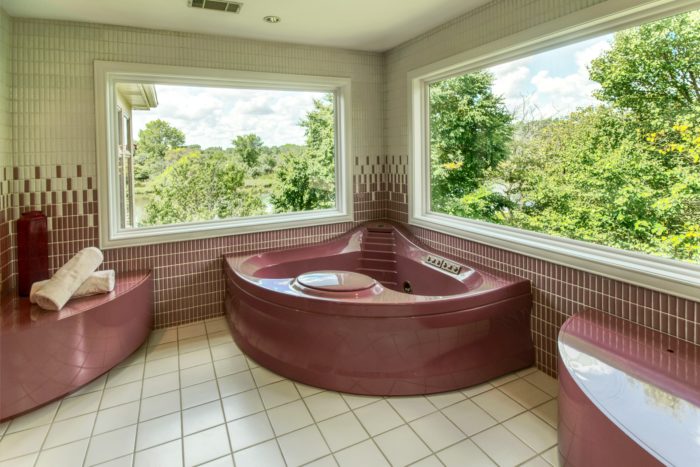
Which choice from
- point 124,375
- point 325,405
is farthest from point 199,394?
point 325,405

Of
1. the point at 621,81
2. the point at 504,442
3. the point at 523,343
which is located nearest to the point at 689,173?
the point at 621,81

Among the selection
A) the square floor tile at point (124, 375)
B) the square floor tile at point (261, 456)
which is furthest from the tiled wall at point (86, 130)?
the square floor tile at point (261, 456)

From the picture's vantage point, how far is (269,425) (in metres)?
1.82

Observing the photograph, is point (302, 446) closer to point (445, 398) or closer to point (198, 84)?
point (445, 398)

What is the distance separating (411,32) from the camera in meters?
2.98

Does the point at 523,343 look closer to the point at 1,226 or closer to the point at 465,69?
the point at 465,69

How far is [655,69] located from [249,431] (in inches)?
96.3

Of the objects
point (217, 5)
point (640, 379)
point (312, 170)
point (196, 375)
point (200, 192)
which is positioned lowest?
point (196, 375)

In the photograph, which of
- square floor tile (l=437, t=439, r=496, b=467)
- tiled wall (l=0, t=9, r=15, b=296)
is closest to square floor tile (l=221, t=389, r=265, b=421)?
square floor tile (l=437, t=439, r=496, b=467)

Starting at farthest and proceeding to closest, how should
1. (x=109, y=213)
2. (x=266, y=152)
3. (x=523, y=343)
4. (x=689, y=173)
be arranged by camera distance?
(x=266, y=152) → (x=109, y=213) → (x=523, y=343) → (x=689, y=173)

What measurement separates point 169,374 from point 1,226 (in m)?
1.29

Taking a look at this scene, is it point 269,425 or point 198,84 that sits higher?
point 198,84

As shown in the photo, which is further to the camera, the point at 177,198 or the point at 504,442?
the point at 177,198

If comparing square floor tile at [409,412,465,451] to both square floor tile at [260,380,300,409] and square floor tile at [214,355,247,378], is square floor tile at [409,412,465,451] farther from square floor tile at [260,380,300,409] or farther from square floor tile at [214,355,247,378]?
square floor tile at [214,355,247,378]
